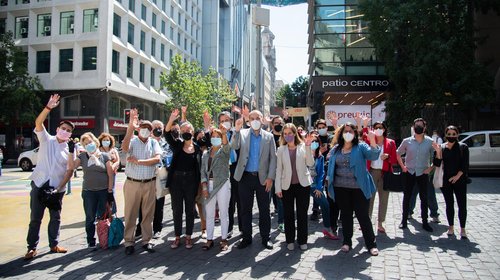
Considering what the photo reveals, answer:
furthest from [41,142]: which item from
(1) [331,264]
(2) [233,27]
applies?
Result: (2) [233,27]

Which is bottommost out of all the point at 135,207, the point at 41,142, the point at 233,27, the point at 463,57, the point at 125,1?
the point at 135,207

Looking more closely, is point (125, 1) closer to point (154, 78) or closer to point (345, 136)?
point (154, 78)

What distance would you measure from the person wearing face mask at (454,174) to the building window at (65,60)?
30.2 meters

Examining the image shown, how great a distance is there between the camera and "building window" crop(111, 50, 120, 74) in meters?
30.3

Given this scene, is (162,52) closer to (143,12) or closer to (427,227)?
(143,12)

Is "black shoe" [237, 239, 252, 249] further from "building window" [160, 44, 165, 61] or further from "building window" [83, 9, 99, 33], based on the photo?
"building window" [160, 44, 165, 61]

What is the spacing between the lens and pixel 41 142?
5.44 metres

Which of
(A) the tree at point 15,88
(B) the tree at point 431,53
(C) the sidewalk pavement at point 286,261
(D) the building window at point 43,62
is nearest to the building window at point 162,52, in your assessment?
(D) the building window at point 43,62

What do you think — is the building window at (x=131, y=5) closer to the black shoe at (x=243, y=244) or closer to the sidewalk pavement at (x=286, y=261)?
the sidewalk pavement at (x=286, y=261)

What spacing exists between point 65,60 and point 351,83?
22.9m

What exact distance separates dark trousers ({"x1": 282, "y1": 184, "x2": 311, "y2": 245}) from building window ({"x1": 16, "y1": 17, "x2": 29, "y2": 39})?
33.2 meters

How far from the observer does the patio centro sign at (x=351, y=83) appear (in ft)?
89.1

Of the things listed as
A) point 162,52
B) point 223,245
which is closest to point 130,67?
point 162,52

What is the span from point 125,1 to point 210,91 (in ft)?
36.7
